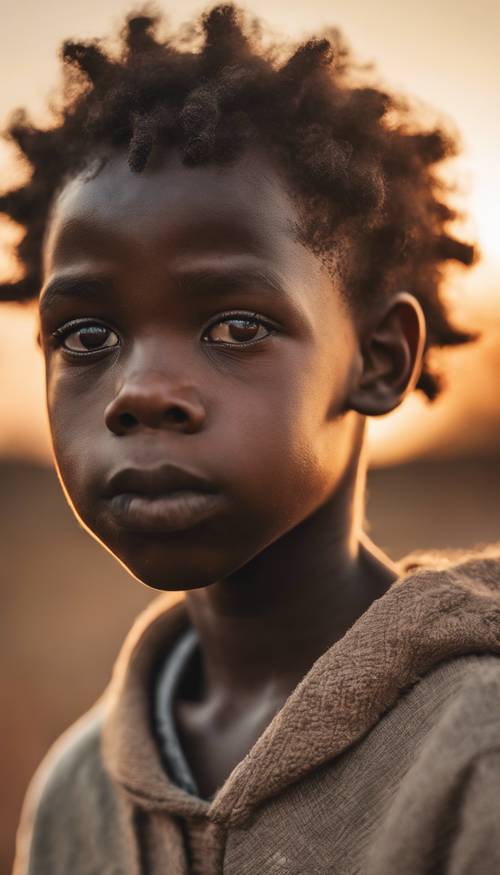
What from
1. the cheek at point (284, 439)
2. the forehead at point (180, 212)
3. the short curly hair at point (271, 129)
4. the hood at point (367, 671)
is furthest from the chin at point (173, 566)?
the short curly hair at point (271, 129)

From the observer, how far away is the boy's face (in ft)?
4.69

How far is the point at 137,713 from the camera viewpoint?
1916mm

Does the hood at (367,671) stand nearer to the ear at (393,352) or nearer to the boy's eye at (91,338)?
the ear at (393,352)

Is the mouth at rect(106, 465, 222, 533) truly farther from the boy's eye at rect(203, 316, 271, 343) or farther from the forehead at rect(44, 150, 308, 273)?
the forehead at rect(44, 150, 308, 273)

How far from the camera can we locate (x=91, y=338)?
63.8 inches

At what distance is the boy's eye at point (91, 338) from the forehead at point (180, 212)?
13 centimetres

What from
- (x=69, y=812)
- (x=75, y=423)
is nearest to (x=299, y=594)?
(x=75, y=423)

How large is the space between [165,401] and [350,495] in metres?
0.56

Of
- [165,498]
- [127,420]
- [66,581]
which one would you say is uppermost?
[66,581]

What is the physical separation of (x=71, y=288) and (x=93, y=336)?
0.10 m

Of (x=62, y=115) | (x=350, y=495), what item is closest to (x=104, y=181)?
(x=62, y=115)

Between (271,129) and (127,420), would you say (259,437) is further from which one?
(271,129)

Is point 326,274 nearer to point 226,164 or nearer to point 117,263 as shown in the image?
point 226,164

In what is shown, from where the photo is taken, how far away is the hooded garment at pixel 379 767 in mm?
1241
